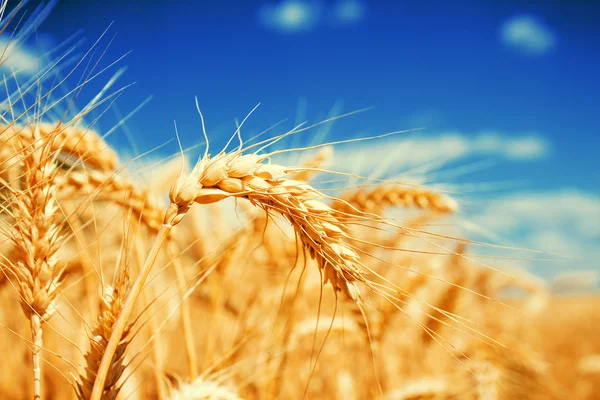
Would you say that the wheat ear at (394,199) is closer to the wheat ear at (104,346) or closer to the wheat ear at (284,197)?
the wheat ear at (284,197)

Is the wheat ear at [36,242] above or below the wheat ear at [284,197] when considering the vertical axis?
below

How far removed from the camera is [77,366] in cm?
95

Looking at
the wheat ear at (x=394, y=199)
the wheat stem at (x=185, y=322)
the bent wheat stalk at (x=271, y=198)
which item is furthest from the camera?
the wheat ear at (x=394, y=199)

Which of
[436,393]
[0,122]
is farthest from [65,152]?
[436,393]

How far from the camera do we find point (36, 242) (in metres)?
1.00

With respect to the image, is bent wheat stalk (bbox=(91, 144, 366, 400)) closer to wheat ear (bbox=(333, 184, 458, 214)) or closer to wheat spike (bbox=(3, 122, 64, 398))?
wheat spike (bbox=(3, 122, 64, 398))

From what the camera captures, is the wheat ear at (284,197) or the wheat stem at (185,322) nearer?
the wheat ear at (284,197)

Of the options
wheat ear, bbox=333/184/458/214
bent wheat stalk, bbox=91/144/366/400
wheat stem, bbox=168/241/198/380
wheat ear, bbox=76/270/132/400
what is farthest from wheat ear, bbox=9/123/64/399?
wheat ear, bbox=333/184/458/214

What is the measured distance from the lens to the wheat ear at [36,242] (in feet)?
3.16

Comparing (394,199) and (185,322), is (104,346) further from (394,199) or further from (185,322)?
(394,199)

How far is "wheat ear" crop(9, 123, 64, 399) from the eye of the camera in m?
0.96

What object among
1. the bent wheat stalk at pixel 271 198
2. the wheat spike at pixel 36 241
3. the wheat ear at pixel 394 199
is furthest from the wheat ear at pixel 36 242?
the wheat ear at pixel 394 199

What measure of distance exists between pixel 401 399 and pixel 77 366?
146 cm

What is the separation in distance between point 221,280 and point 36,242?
1.04 m
